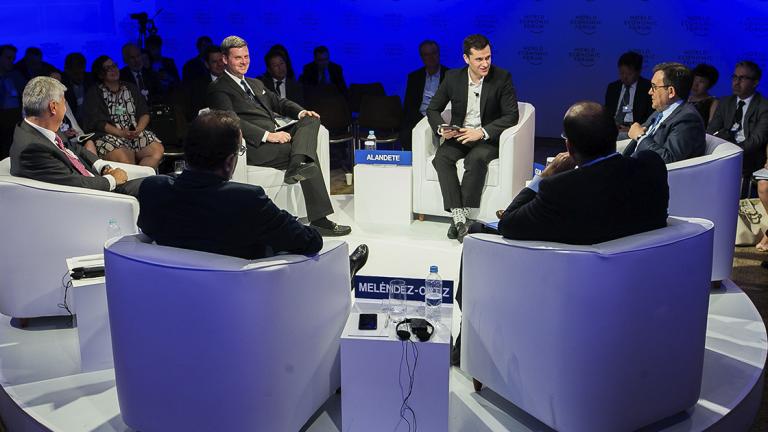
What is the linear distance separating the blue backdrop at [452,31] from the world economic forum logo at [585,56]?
0.04ft

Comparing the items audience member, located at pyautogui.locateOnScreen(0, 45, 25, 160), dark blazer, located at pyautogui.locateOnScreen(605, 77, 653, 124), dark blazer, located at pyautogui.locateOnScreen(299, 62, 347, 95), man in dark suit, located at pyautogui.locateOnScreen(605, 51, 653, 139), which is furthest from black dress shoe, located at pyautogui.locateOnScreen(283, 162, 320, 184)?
dark blazer, located at pyautogui.locateOnScreen(299, 62, 347, 95)

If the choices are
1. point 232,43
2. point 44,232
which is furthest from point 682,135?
point 44,232

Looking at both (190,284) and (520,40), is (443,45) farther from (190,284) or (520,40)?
(190,284)

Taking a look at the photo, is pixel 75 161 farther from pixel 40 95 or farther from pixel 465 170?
pixel 465 170

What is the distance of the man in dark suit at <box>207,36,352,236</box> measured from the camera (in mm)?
5684

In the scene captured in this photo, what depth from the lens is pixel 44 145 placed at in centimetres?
405

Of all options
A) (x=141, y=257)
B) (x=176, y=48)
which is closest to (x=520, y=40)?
(x=176, y=48)

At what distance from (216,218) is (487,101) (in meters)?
3.41

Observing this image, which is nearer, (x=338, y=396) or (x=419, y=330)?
(x=419, y=330)

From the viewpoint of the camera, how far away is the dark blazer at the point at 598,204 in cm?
284

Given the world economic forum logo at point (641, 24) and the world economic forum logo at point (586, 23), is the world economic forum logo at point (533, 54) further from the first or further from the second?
the world economic forum logo at point (641, 24)

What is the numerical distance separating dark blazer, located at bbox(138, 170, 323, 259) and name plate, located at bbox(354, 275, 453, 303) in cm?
41

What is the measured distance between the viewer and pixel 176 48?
1112cm

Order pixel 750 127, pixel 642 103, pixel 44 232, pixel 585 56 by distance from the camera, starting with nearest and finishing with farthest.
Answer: pixel 44 232 → pixel 750 127 → pixel 642 103 → pixel 585 56
